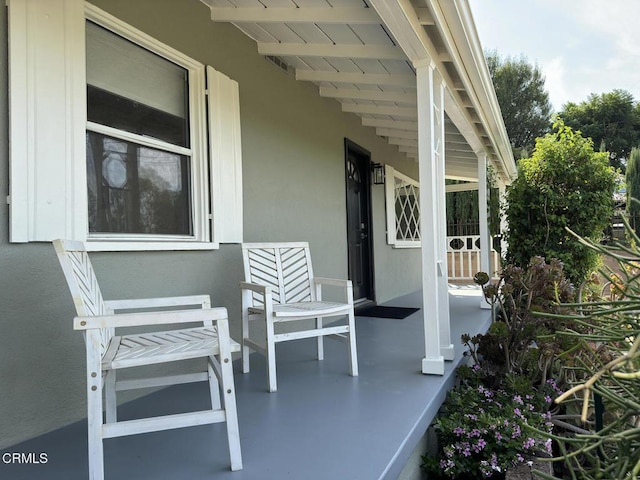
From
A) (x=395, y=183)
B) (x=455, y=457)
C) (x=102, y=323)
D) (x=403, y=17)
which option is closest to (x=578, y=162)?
(x=395, y=183)

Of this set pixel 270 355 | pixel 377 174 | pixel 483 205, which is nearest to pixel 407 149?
pixel 377 174

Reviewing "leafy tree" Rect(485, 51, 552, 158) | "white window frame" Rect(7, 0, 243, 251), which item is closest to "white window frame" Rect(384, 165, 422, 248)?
"white window frame" Rect(7, 0, 243, 251)

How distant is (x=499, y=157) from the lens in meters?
6.02

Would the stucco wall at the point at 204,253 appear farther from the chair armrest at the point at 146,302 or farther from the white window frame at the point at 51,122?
the chair armrest at the point at 146,302

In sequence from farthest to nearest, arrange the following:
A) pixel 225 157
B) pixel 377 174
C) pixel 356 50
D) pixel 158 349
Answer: pixel 377 174, pixel 356 50, pixel 225 157, pixel 158 349

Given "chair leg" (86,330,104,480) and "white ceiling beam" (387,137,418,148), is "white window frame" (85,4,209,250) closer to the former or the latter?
"chair leg" (86,330,104,480)

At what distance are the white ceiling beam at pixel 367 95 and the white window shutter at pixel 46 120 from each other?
2.67m

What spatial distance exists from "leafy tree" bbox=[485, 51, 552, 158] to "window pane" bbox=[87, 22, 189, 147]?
804 inches

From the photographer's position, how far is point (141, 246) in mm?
2311

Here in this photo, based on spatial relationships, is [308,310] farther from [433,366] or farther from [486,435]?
[486,435]

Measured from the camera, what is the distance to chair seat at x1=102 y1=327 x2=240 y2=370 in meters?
1.47

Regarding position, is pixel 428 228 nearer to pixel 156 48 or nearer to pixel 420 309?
pixel 156 48

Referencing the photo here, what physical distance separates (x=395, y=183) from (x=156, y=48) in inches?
189

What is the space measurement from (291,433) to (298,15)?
2494mm
